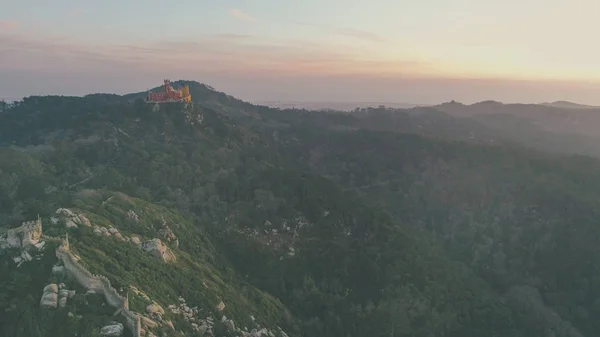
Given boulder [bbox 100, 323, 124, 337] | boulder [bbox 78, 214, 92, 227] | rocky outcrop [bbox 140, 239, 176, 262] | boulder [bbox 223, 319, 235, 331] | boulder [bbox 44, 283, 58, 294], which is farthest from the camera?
rocky outcrop [bbox 140, 239, 176, 262]

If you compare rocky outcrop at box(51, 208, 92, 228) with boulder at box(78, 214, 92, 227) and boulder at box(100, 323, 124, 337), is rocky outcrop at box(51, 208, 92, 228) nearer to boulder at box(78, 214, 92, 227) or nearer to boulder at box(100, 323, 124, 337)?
boulder at box(78, 214, 92, 227)

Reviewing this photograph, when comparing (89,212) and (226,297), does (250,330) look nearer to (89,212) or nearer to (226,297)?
(226,297)

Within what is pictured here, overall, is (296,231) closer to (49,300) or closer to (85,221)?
(85,221)

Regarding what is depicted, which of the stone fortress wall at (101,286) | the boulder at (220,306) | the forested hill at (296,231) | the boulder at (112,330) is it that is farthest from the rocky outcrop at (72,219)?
the boulder at (112,330)

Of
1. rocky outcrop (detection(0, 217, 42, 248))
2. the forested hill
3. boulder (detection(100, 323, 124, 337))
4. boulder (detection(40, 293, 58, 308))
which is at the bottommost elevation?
the forested hill

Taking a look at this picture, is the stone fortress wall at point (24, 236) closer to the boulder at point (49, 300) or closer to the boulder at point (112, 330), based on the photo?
the boulder at point (49, 300)

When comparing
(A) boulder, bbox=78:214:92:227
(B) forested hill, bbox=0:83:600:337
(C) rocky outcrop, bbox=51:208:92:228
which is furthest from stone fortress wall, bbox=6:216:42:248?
(A) boulder, bbox=78:214:92:227

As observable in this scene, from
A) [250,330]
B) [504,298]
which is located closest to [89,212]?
[250,330]
